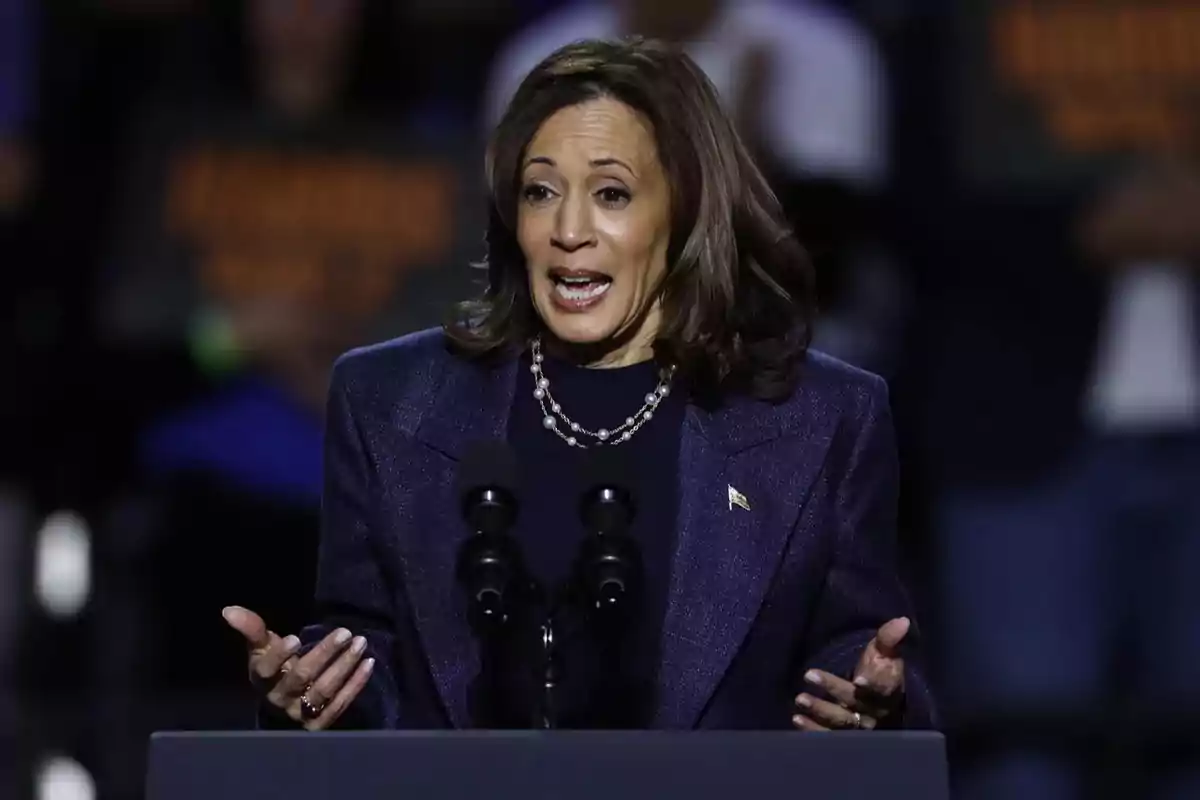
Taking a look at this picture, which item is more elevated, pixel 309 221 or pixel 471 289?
pixel 309 221

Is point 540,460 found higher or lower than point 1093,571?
higher

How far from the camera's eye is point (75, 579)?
4.89 m

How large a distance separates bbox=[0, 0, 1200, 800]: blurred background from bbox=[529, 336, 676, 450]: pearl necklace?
2156mm

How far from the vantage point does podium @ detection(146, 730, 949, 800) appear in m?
1.85

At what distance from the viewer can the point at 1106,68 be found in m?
4.99

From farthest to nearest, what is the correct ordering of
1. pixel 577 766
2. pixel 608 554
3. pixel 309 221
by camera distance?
pixel 309 221
pixel 608 554
pixel 577 766

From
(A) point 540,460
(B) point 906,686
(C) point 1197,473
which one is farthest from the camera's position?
(C) point 1197,473

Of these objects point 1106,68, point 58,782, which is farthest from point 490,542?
point 1106,68

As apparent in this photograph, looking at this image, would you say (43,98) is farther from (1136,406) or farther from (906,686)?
(906,686)

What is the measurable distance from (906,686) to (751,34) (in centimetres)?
269

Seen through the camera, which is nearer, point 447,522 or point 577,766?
point 577,766

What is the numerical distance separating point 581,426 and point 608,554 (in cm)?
51

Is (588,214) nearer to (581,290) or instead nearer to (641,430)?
(581,290)

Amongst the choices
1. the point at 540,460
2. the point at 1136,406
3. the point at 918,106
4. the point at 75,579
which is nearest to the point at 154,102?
the point at 75,579
